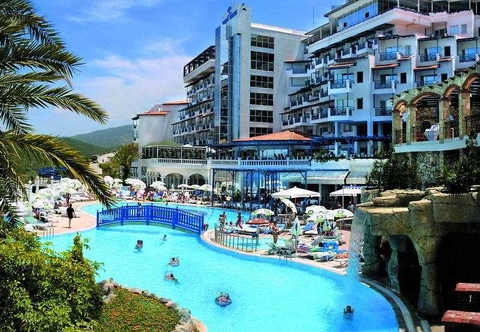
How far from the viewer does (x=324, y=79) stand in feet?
181

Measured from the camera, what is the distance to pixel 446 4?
55.9 meters

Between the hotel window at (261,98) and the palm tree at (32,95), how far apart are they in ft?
180

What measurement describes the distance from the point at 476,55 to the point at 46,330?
49136 millimetres

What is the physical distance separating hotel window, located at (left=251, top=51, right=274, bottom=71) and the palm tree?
5565 centimetres

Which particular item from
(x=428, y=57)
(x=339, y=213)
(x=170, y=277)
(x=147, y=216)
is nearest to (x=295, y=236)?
(x=339, y=213)

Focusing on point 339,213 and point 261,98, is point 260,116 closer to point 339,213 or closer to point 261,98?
point 261,98

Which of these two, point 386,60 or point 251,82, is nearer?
point 386,60

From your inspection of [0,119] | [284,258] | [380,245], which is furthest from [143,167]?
[0,119]

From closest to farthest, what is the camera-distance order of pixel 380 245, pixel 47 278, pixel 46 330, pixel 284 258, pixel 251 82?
pixel 46 330 → pixel 47 278 → pixel 380 245 → pixel 284 258 → pixel 251 82

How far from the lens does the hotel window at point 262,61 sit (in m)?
65.2

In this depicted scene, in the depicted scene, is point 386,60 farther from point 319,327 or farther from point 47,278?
point 47,278

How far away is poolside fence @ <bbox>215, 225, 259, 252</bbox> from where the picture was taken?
2519 centimetres

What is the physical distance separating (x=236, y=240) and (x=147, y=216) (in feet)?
33.0

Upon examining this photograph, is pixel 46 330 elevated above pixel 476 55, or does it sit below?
below
